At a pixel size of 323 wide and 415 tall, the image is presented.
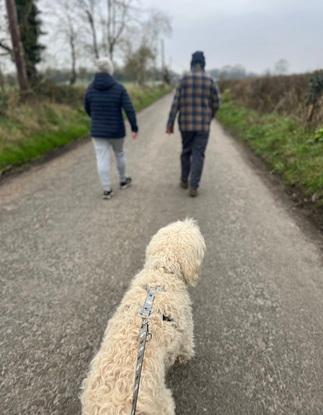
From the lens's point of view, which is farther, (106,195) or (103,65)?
(106,195)

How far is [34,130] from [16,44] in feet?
11.2

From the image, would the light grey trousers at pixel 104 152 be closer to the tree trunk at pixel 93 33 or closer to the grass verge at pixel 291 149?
the grass verge at pixel 291 149

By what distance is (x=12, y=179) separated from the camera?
6789 mm

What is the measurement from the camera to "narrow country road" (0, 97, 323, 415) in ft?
7.54

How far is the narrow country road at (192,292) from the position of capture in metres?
2.30

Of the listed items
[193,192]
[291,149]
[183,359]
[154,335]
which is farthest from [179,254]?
[291,149]

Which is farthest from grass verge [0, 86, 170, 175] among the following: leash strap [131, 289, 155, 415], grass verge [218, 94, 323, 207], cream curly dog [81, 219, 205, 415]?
leash strap [131, 289, 155, 415]

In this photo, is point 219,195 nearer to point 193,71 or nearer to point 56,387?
point 193,71

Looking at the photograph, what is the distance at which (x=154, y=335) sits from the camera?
1904mm

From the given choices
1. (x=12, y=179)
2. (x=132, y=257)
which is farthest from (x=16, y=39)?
(x=132, y=257)

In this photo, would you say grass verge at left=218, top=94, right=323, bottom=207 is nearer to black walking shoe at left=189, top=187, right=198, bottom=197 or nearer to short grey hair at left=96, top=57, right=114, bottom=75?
black walking shoe at left=189, top=187, right=198, bottom=197

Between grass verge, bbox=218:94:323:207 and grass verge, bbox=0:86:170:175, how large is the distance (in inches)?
255

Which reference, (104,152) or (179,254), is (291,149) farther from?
(179,254)

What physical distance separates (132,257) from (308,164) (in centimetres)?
458
